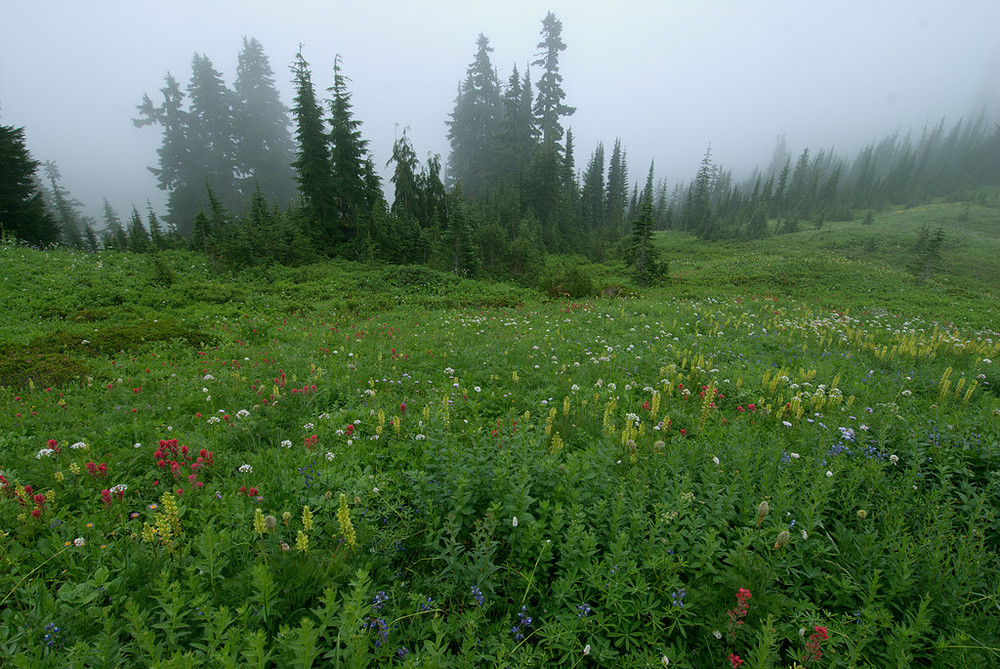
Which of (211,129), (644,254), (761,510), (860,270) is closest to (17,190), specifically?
(761,510)

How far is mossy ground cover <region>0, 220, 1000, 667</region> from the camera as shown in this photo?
205 centimetres

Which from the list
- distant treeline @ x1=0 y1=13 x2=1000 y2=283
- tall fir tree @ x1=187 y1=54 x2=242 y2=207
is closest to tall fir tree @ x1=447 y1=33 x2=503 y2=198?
distant treeline @ x1=0 y1=13 x2=1000 y2=283

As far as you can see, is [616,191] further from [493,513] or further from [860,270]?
[493,513]

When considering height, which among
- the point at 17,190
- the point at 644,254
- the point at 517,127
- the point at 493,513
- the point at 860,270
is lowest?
the point at 860,270

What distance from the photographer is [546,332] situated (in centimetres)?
1030

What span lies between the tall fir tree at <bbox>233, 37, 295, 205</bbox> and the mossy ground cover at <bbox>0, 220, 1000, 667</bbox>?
64695mm

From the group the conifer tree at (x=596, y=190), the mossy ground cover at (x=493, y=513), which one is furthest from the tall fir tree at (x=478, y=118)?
the mossy ground cover at (x=493, y=513)

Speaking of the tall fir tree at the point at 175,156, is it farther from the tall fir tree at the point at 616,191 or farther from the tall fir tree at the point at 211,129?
the tall fir tree at the point at 616,191

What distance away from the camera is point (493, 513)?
265cm

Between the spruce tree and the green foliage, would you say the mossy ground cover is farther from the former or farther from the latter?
the spruce tree

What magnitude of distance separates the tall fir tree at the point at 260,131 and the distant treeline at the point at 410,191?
24 cm

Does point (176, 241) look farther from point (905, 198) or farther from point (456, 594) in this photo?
point (905, 198)

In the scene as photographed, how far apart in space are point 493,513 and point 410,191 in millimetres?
34584

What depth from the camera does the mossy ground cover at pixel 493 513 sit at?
80.7 inches
